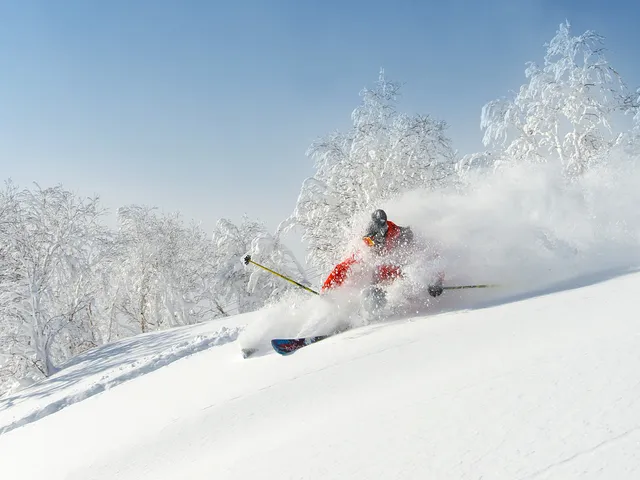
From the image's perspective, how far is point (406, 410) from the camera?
9.64 feet

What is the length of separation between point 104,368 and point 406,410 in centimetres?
1130

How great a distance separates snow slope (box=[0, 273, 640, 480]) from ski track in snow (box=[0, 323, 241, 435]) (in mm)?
2549

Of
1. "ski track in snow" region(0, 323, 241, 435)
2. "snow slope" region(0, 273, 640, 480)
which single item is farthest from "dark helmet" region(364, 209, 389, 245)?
"ski track in snow" region(0, 323, 241, 435)

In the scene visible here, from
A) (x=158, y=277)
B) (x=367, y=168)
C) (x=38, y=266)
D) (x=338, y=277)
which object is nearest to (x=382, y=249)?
(x=338, y=277)

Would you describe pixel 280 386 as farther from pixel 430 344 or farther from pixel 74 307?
pixel 74 307

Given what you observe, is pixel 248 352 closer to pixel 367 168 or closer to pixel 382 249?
pixel 382 249

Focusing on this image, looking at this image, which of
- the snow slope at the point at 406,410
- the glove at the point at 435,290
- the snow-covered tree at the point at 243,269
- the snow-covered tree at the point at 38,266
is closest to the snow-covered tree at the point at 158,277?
the snow-covered tree at the point at 243,269

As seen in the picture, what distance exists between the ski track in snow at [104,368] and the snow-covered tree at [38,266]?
3.08m

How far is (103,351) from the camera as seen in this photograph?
48.0ft

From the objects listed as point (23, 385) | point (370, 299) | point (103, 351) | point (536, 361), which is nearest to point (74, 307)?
point (23, 385)

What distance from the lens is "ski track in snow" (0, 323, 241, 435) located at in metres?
8.84

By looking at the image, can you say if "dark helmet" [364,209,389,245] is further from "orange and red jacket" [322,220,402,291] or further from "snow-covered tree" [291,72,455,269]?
"snow-covered tree" [291,72,455,269]

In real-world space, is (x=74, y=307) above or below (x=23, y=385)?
above

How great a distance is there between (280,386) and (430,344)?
5.51 feet
